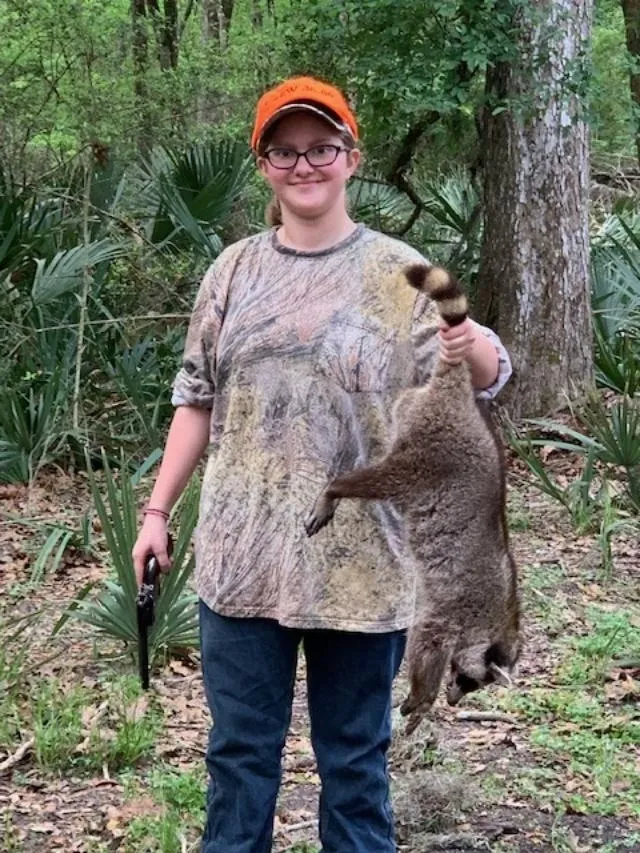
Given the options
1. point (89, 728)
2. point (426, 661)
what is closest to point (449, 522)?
point (426, 661)

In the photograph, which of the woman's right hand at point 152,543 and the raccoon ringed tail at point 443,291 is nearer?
the raccoon ringed tail at point 443,291

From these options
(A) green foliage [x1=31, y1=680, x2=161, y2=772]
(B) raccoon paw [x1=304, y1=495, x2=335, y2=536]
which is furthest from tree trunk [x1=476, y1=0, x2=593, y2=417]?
(B) raccoon paw [x1=304, y1=495, x2=335, y2=536]

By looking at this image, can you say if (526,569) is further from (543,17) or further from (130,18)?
(130,18)

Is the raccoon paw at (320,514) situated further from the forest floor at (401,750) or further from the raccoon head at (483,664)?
the forest floor at (401,750)

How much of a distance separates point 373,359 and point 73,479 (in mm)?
6238

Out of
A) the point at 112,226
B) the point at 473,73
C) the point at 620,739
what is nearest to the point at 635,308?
the point at 473,73

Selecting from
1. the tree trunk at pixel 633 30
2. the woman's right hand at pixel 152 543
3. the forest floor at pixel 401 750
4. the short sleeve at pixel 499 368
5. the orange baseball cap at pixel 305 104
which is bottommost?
the forest floor at pixel 401 750

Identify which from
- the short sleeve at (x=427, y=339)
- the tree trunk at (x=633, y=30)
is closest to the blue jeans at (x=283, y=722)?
the short sleeve at (x=427, y=339)

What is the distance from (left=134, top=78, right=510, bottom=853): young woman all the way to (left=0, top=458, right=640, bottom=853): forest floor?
4.01 ft

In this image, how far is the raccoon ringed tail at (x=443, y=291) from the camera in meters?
2.54

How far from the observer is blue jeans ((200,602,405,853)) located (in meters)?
2.85

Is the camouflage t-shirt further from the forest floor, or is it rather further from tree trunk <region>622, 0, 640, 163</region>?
tree trunk <region>622, 0, 640, 163</region>

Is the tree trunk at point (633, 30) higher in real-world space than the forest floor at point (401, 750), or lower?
higher

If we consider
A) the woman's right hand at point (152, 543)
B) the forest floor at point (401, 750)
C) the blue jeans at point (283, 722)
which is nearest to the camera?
the blue jeans at point (283, 722)
